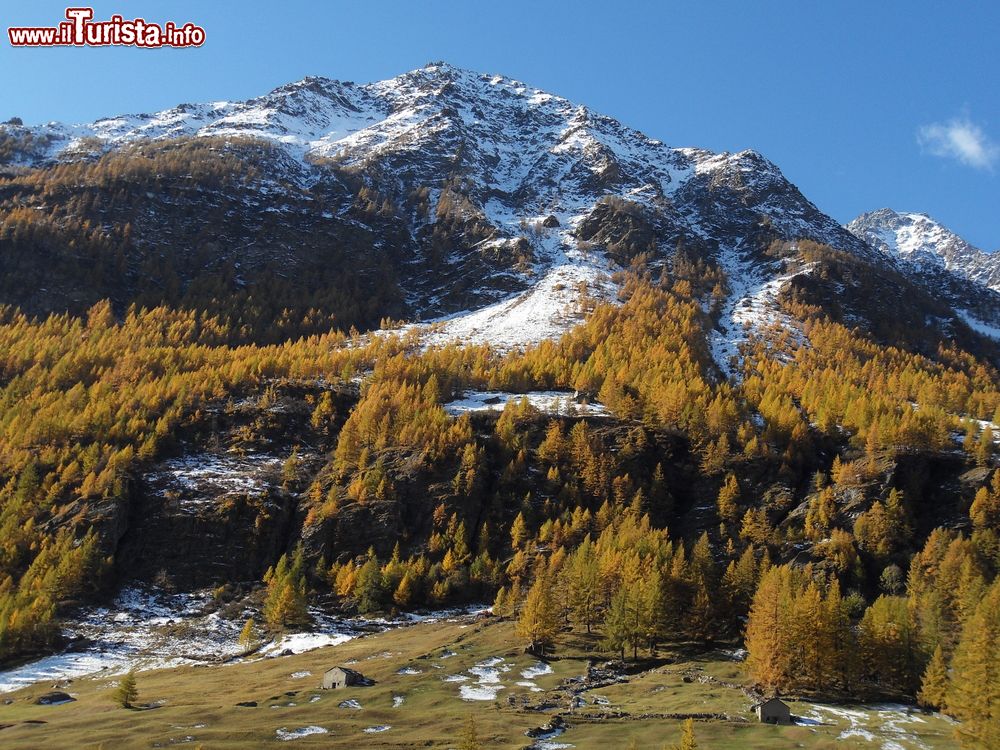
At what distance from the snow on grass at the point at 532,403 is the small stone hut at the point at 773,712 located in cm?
9303

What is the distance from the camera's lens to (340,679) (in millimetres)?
75625

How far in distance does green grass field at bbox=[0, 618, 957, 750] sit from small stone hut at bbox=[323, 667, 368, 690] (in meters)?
1.21

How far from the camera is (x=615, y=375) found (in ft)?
582

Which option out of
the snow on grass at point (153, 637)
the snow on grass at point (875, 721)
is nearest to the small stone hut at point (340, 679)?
the snow on grass at point (153, 637)

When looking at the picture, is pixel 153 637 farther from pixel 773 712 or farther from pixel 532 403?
pixel 532 403

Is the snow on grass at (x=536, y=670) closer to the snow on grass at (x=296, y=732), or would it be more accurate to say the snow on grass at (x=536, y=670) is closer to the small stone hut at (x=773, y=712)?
the small stone hut at (x=773, y=712)

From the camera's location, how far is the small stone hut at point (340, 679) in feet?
247

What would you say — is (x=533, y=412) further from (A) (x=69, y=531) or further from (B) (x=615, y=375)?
(A) (x=69, y=531)

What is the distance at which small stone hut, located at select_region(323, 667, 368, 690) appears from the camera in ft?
247

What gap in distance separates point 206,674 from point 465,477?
6450cm

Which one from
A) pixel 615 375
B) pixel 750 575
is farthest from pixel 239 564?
pixel 615 375

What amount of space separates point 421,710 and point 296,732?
47.6 feet

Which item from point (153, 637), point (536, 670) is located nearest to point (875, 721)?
point (536, 670)

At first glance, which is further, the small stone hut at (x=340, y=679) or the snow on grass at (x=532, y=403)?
Result: the snow on grass at (x=532, y=403)
